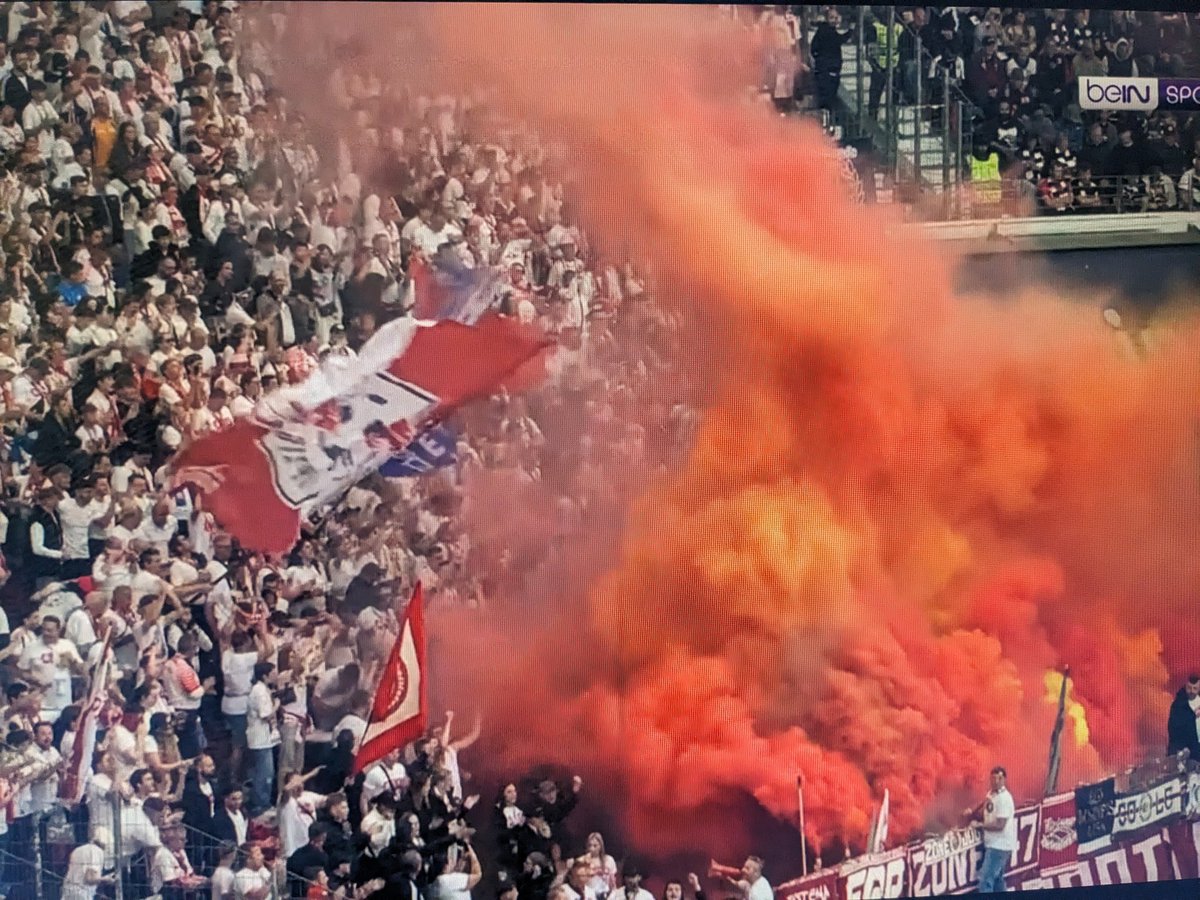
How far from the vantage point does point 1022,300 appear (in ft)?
14.5

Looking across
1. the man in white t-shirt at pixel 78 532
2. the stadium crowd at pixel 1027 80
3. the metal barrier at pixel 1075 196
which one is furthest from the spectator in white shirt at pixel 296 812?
the metal barrier at pixel 1075 196

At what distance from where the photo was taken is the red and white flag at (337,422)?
165 inches

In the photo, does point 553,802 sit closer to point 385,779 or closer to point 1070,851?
point 385,779

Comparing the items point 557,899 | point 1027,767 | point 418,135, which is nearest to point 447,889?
point 557,899

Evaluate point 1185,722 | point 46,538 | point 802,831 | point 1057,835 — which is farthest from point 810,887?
point 46,538

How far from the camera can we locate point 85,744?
13.6 feet

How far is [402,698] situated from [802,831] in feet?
4.36

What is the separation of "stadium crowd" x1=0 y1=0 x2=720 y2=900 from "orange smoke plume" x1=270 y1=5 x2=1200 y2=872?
0.21 metres

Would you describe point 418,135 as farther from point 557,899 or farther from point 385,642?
point 557,899

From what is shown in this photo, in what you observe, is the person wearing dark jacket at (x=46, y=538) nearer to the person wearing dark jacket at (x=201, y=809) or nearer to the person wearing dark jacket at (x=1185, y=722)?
the person wearing dark jacket at (x=201, y=809)

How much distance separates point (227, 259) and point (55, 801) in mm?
1728

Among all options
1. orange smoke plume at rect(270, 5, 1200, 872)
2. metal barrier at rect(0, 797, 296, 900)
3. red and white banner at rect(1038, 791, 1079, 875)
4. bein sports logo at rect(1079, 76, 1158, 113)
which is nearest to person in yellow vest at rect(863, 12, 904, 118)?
orange smoke plume at rect(270, 5, 1200, 872)

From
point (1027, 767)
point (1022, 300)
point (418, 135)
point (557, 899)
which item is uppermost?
point (418, 135)

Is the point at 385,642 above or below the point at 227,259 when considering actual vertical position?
below
